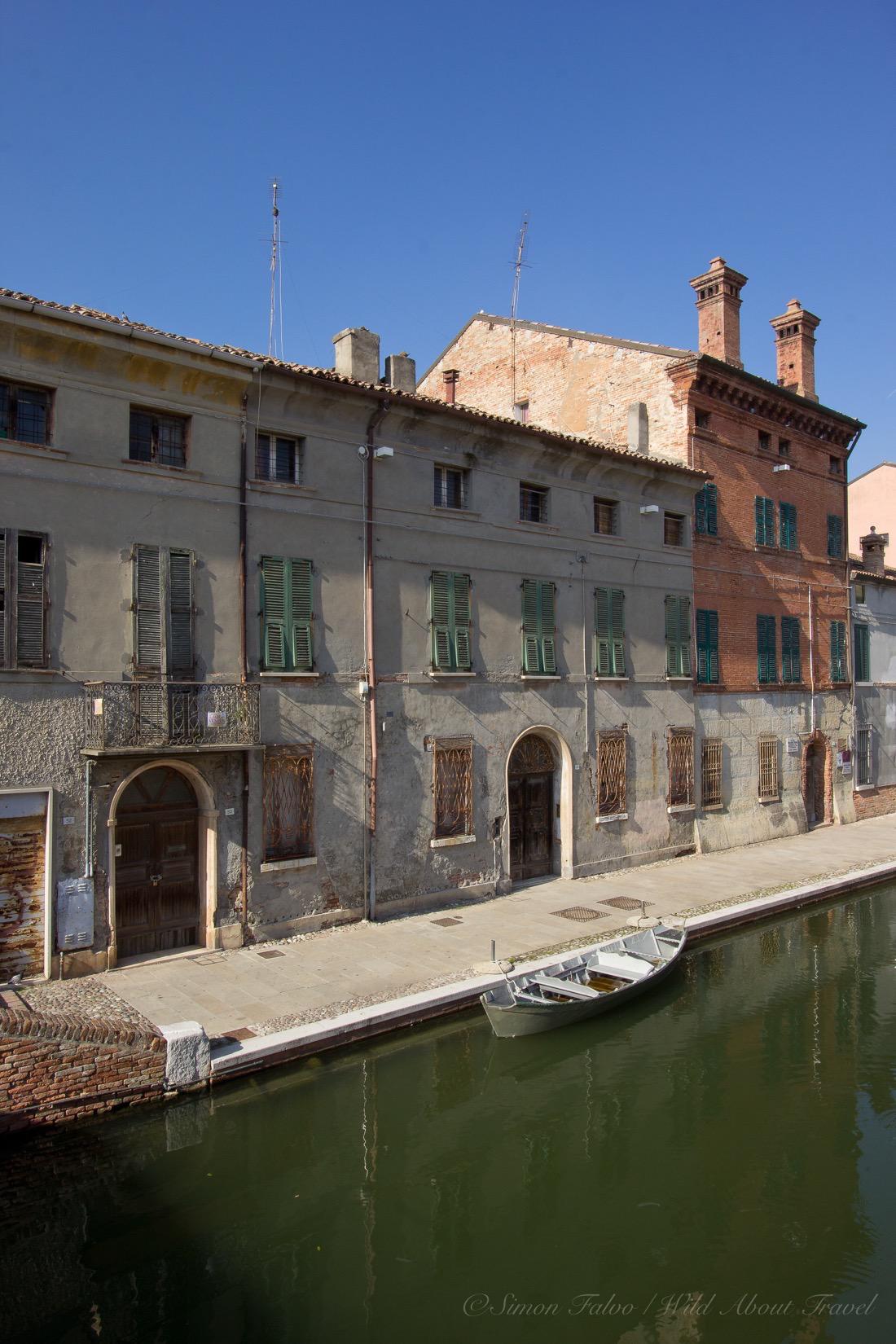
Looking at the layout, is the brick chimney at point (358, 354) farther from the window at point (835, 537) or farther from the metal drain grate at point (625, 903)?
the window at point (835, 537)

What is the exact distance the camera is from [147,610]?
13.7 m

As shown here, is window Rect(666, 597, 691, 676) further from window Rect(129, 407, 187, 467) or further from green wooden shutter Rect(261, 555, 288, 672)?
window Rect(129, 407, 187, 467)

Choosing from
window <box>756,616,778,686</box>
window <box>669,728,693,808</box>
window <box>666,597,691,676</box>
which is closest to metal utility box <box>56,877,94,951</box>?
window <box>669,728,693,808</box>

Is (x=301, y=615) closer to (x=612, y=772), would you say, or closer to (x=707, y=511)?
(x=612, y=772)

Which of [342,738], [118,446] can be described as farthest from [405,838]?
[118,446]

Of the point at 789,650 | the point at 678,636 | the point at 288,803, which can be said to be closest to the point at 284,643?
the point at 288,803

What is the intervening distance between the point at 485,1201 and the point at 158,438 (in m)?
11.2

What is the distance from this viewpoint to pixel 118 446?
1355 centimetres

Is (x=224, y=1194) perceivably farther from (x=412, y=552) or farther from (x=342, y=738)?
(x=412, y=552)

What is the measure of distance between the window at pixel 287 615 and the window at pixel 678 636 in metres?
10.1

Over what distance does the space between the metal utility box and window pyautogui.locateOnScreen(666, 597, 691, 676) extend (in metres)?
14.1

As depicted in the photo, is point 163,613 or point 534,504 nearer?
point 163,613

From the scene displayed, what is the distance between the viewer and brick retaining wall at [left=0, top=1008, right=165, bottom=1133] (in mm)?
9227

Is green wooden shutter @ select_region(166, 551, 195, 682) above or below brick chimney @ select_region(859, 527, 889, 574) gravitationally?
below
